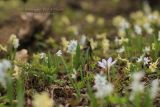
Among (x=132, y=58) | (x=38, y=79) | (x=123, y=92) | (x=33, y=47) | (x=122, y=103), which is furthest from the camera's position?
(x=33, y=47)

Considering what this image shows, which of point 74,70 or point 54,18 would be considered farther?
point 54,18

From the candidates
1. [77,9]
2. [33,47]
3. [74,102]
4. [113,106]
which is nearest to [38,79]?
[74,102]

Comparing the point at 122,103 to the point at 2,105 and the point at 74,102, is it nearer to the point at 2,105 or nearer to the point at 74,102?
the point at 74,102

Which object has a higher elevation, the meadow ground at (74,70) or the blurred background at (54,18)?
the blurred background at (54,18)

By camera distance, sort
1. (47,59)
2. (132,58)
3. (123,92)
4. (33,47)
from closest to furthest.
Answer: (123,92) < (47,59) < (132,58) < (33,47)

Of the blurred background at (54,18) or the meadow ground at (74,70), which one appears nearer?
the meadow ground at (74,70)

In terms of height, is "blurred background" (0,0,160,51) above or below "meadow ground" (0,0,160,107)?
above

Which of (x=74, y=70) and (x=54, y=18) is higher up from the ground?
(x=54, y=18)

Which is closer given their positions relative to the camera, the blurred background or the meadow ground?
the meadow ground
